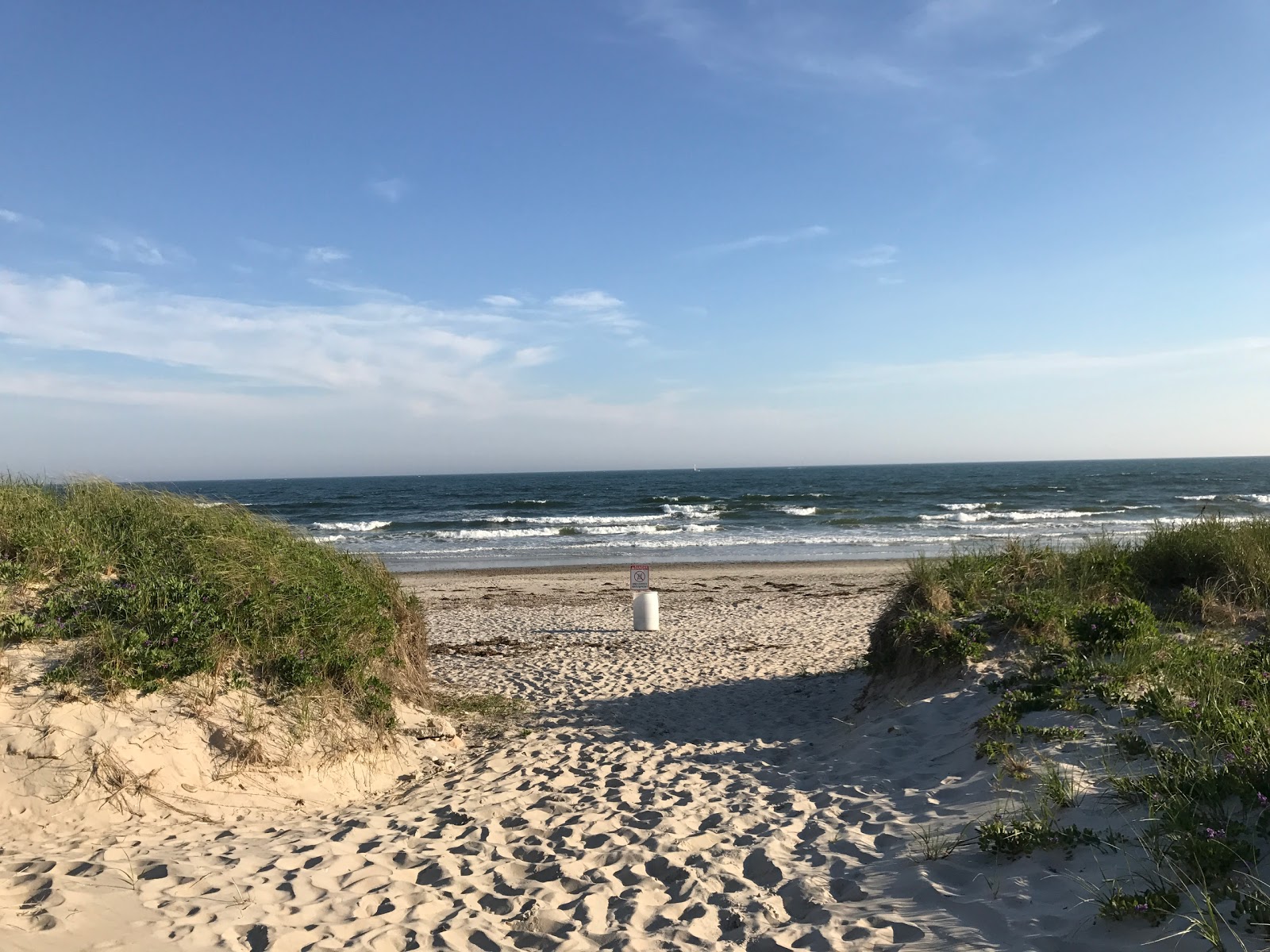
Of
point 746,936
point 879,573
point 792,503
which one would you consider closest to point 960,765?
point 746,936

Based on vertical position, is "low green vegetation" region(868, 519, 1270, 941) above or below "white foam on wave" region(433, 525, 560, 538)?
above

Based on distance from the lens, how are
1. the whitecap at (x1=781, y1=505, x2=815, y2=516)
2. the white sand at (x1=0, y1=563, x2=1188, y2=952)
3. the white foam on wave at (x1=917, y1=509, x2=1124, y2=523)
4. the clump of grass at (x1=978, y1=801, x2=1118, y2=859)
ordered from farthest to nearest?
the whitecap at (x1=781, y1=505, x2=815, y2=516)
the white foam on wave at (x1=917, y1=509, x2=1124, y2=523)
the clump of grass at (x1=978, y1=801, x2=1118, y2=859)
the white sand at (x1=0, y1=563, x2=1188, y2=952)

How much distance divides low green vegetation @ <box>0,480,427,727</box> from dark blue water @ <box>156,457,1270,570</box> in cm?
214

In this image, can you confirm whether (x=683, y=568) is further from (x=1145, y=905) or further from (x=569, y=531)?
(x=1145, y=905)

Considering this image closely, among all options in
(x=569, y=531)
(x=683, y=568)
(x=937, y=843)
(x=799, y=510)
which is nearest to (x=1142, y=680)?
(x=937, y=843)

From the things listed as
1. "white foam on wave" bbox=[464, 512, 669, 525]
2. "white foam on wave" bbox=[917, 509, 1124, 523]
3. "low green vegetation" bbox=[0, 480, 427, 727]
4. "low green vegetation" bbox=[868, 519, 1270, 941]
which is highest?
"low green vegetation" bbox=[0, 480, 427, 727]

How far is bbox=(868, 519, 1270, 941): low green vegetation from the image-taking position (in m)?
3.19

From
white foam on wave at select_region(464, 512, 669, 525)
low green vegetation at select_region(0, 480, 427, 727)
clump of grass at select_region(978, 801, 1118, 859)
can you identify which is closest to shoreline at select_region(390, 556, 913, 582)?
white foam on wave at select_region(464, 512, 669, 525)

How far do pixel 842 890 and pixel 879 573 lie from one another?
18.6m

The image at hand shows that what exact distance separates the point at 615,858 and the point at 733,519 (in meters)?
36.0

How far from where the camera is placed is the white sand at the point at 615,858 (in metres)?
3.41

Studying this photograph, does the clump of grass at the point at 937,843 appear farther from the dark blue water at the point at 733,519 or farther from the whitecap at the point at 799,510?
the whitecap at the point at 799,510

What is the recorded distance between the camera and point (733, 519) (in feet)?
131

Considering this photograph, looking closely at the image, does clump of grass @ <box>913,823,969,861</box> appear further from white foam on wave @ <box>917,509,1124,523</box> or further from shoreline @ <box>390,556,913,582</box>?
white foam on wave @ <box>917,509,1124,523</box>
